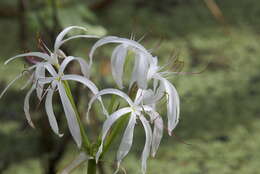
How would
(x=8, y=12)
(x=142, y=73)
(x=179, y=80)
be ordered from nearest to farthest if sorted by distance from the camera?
(x=142, y=73) → (x=179, y=80) → (x=8, y=12)

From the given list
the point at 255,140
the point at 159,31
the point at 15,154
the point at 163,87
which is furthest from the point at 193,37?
the point at 163,87

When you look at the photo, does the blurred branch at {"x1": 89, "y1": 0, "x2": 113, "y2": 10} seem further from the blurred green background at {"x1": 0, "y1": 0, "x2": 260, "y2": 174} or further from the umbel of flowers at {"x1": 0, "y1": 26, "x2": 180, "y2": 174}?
the umbel of flowers at {"x1": 0, "y1": 26, "x2": 180, "y2": 174}

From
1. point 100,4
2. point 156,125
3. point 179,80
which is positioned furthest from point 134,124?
point 100,4

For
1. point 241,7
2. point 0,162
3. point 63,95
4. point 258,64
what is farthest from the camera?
point 241,7

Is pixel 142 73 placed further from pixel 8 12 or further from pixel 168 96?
pixel 8 12

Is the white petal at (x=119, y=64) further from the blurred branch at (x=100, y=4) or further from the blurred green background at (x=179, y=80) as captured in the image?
the blurred branch at (x=100, y=4)

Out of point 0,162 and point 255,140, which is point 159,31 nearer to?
point 255,140
